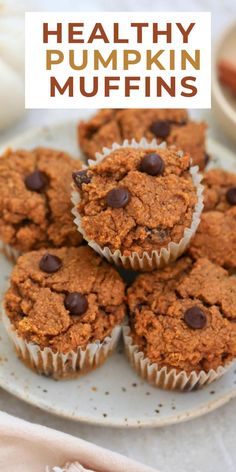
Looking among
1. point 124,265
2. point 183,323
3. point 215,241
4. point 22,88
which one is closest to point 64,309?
point 124,265

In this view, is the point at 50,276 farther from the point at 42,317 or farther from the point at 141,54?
the point at 141,54

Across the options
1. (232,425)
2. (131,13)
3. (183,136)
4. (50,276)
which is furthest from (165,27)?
(232,425)

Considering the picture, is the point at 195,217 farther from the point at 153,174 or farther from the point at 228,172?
the point at 228,172

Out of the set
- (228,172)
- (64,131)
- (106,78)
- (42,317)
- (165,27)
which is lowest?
(42,317)

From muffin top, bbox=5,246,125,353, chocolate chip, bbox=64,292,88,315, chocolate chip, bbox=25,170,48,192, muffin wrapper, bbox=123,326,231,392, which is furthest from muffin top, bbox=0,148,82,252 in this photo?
muffin wrapper, bbox=123,326,231,392

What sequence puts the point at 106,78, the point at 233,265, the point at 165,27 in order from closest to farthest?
1. the point at 233,265
2. the point at 106,78
3. the point at 165,27

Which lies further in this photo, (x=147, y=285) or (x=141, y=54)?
(x=141, y=54)

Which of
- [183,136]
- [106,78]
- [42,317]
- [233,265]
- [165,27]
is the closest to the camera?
[42,317]

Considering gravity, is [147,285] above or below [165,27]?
below
